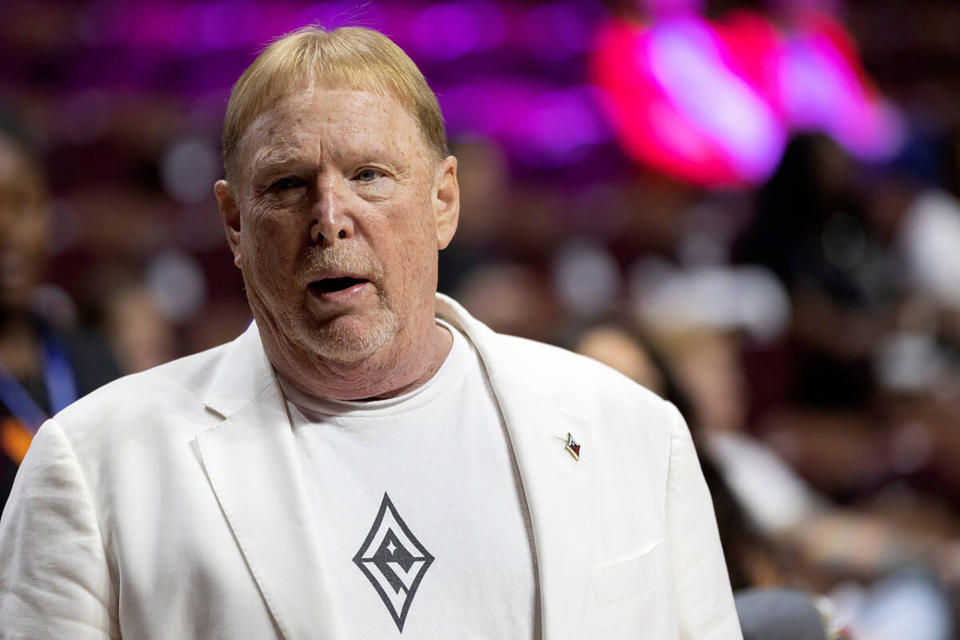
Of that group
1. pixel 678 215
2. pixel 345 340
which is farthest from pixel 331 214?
pixel 678 215

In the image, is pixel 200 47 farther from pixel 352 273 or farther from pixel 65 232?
pixel 352 273

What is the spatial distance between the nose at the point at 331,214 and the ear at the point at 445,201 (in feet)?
0.59

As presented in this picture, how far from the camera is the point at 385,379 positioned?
1.71m

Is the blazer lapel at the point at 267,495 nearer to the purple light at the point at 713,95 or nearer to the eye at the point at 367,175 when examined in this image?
the eye at the point at 367,175

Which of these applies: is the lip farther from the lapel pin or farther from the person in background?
the person in background

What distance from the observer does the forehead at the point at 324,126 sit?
63.7 inches

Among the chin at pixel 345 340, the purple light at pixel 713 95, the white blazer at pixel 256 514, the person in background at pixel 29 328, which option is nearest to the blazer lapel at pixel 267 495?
the white blazer at pixel 256 514

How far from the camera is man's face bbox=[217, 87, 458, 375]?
1.62m

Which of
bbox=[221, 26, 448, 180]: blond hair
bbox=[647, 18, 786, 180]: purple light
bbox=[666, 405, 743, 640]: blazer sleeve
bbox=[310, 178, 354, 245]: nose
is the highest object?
bbox=[647, 18, 786, 180]: purple light

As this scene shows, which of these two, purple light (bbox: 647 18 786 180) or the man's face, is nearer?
the man's face

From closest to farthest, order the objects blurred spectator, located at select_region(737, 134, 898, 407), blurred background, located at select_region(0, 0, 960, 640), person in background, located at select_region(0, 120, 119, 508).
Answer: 1. person in background, located at select_region(0, 120, 119, 508)
2. blurred background, located at select_region(0, 0, 960, 640)
3. blurred spectator, located at select_region(737, 134, 898, 407)

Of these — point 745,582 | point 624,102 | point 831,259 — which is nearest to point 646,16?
point 624,102

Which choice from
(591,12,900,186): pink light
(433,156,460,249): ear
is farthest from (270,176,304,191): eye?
(591,12,900,186): pink light

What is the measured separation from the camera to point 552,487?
1.70 metres
